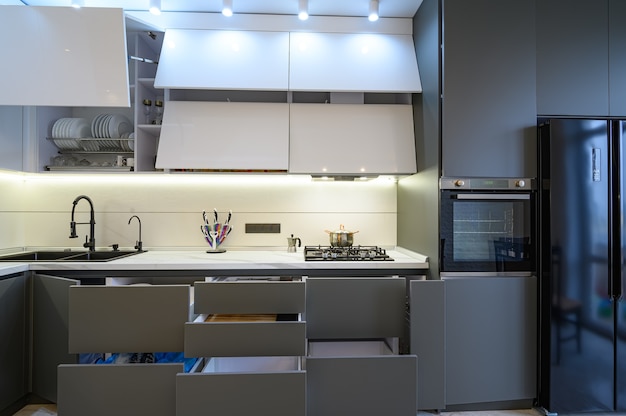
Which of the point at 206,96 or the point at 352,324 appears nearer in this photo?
the point at 352,324

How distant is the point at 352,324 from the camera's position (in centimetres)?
161

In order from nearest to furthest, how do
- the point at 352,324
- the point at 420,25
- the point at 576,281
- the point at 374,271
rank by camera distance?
the point at 352,324
the point at 576,281
the point at 374,271
the point at 420,25

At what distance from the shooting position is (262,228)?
260cm

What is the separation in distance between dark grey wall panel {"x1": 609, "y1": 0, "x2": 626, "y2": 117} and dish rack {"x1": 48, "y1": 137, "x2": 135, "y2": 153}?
306 centimetres

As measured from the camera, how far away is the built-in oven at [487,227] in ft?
6.16

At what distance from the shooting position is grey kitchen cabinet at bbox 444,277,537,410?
1857 millimetres

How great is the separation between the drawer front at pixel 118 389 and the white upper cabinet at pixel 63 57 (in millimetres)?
1500

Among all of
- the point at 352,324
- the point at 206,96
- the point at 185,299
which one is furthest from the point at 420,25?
the point at 185,299

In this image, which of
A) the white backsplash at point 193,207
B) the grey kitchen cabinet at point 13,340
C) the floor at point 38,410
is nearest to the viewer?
the grey kitchen cabinet at point 13,340

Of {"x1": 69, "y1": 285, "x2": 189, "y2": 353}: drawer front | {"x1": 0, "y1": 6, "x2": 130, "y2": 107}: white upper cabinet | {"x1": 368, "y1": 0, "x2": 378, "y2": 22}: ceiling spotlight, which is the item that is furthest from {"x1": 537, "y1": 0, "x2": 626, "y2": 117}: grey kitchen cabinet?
{"x1": 0, "y1": 6, "x2": 130, "y2": 107}: white upper cabinet

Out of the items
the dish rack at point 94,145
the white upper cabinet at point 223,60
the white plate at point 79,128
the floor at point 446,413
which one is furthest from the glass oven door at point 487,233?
the white plate at point 79,128

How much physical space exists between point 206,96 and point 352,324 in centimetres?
187

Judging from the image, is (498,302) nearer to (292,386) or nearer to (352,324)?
(352,324)

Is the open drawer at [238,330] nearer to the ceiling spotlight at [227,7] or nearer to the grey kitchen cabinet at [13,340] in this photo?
the grey kitchen cabinet at [13,340]
